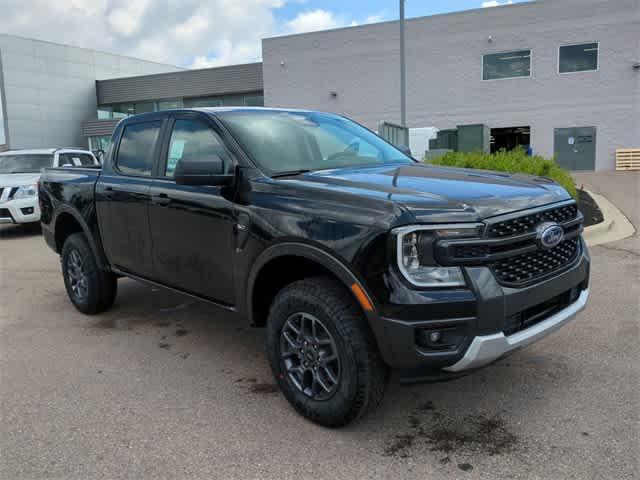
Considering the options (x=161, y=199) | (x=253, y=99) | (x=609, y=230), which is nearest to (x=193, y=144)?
(x=161, y=199)

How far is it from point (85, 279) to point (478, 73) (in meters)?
24.8

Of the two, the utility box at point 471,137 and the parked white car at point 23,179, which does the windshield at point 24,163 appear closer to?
the parked white car at point 23,179

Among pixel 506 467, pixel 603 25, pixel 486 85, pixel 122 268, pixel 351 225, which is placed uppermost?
pixel 603 25

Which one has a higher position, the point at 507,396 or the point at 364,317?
the point at 364,317

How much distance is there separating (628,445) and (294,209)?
6.82ft

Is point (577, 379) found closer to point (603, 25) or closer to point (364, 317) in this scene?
point (364, 317)

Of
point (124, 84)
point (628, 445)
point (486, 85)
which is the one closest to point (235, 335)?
point (628, 445)

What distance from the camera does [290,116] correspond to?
164 inches

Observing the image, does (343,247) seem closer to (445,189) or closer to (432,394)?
(445,189)

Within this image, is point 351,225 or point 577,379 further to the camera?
point 577,379

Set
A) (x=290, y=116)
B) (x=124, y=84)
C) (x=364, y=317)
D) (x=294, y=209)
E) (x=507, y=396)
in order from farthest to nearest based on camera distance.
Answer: (x=124, y=84), (x=290, y=116), (x=507, y=396), (x=294, y=209), (x=364, y=317)

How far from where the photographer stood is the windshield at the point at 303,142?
3594 millimetres

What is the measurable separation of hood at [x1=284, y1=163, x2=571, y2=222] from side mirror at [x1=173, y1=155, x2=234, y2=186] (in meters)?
0.48

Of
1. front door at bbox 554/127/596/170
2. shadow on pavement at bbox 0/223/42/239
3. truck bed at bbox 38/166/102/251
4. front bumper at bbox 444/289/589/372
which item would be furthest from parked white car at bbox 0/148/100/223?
front door at bbox 554/127/596/170
